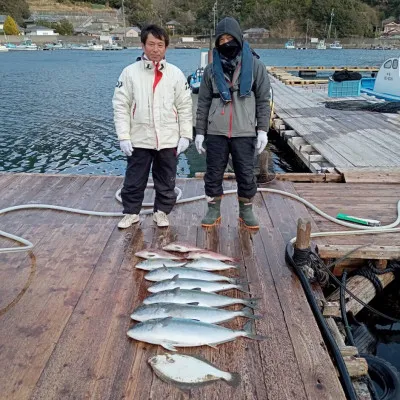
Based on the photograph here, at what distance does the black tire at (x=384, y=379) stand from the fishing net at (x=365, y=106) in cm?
980

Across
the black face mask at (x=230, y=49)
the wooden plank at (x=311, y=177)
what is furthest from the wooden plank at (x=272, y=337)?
the wooden plank at (x=311, y=177)

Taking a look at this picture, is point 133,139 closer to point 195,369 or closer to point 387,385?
point 195,369

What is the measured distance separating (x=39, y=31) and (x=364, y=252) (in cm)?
10891

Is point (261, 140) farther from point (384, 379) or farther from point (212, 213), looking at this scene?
point (384, 379)

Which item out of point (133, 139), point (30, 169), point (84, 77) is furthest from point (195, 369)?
point (84, 77)

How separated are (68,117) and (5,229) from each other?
576 inches

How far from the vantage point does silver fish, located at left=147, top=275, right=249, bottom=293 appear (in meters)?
3.10

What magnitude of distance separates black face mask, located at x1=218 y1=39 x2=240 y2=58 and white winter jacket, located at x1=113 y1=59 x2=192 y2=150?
492mm

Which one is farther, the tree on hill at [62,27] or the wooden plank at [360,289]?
the tree on hill at [62,27]

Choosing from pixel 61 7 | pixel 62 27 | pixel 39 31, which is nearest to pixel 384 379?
pixel 39 31

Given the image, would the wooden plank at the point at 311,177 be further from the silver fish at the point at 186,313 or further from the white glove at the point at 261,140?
the silver fish at the point at 186,313

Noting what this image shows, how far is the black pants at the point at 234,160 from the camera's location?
395 centimetres

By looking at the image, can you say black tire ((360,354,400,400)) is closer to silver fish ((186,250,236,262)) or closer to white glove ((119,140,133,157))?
silver fish ((186,250,236,262))

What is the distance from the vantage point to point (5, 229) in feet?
14.0
